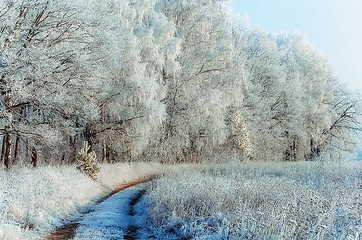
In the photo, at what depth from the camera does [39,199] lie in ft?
27.0

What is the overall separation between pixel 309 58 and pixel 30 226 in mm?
38032

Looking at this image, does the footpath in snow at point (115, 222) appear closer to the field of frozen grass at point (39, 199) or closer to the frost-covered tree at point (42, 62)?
the field of frozen grass at point (39, 199)

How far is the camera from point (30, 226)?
22.8ft

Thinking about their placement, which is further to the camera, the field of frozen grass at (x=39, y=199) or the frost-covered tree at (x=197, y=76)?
the frost-covered tree at (x=197, y=76)

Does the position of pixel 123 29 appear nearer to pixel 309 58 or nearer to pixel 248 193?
pixel 248 193

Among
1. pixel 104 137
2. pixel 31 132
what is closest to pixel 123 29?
pixel 104 137

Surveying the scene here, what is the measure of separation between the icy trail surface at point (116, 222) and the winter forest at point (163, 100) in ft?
2.02

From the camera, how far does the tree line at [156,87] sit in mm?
10828

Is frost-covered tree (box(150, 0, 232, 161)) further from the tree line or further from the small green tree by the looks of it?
the small green tree

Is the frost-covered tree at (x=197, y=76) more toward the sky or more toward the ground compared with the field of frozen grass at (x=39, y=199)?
more toward the sky

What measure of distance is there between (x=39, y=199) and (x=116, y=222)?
6.69 feet

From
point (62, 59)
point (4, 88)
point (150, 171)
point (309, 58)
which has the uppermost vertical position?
point (309, 58)

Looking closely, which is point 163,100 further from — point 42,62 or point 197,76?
point 42,62

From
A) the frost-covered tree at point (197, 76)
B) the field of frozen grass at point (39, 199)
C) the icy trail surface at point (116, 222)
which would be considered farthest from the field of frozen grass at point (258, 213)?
the frost-covered tree at point (197, 76)
